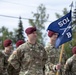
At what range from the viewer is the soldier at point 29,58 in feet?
30.1

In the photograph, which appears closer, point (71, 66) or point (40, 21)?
point (71, 66)

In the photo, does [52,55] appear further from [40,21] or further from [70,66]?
[40,21]

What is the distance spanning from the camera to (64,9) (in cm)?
5522

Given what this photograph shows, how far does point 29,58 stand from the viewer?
920cm

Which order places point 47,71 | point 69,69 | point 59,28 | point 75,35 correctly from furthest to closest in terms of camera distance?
point 75,35 < point 69,69 < point 47,71 < point 59,28

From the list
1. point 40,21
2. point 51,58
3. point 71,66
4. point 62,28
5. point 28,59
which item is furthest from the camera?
point 40,21

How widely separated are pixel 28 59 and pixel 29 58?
0.03 metres

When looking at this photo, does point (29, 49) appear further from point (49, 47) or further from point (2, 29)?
point (2, 29)

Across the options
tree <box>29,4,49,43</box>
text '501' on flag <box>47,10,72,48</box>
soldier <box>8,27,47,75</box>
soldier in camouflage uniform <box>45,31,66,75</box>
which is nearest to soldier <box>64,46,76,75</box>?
soldier in camouflage uniform <box>45,31,66,75</box>

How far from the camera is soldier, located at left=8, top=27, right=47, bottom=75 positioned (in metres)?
9.16

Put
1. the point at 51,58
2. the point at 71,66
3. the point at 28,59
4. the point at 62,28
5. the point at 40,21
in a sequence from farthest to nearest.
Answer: the point at 40,21
the point at 71,66
the point at 51,58
the point at 62,28
the point at 28,59

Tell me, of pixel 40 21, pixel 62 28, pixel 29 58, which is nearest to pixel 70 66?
pixel 62 28

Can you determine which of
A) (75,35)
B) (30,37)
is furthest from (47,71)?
(75,35)

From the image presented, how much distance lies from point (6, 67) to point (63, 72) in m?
1.57
